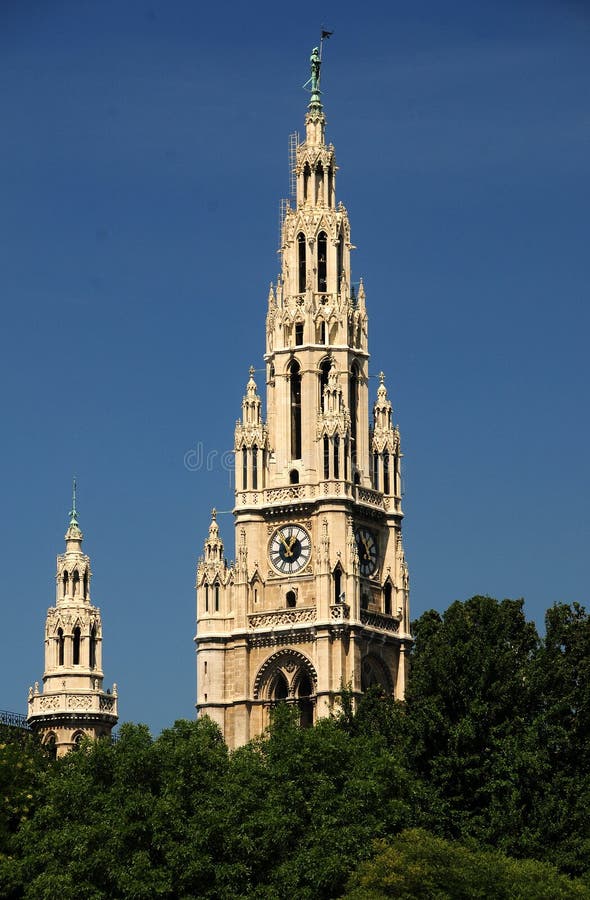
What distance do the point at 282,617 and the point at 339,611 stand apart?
4.55m

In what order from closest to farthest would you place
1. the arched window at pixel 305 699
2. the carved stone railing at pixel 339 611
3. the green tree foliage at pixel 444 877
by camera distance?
the green tree foliage at pixel 444 877
the carved stone railing at pixel 339 611
the arched window at pixel 305 699

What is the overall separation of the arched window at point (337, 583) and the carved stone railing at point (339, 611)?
66 centimetres

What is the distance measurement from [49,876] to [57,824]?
14.2 feet

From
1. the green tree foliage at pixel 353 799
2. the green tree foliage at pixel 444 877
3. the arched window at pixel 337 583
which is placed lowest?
the green tree foliage at pixel 444 877

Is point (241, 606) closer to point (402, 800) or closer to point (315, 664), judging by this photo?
point (315, 664)

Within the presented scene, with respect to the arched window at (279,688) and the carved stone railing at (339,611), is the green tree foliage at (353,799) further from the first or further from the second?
the arched window at (279,688)

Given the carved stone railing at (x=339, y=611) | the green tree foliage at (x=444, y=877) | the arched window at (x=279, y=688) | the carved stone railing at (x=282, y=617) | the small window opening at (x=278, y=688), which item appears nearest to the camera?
the green tree foliage at (x=444, y=877)

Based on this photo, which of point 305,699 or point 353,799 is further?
point 305,699

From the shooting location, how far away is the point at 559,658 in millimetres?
165625

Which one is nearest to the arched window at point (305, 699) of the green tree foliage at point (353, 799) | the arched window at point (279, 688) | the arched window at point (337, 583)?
the arched window at point (279, 688)

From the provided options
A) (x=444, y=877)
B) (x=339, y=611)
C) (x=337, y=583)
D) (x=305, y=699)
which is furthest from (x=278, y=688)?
(x=444, y=877)

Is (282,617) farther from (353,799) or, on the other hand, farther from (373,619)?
(353,799)

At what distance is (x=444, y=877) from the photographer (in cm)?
14338

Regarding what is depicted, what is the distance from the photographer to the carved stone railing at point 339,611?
19525cm
